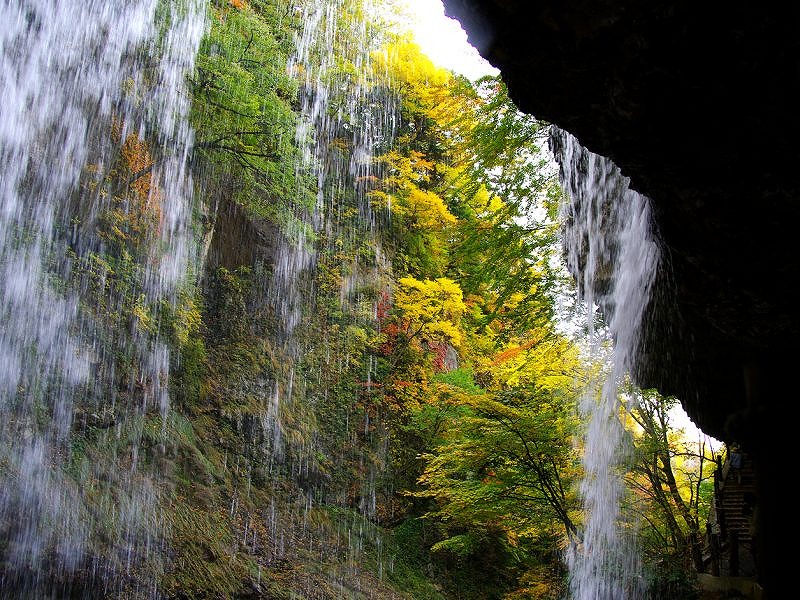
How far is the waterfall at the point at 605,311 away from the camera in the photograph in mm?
5207

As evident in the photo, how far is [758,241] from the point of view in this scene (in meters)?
3.02

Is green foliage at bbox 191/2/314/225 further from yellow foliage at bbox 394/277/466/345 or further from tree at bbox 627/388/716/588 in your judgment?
tree at bbox 627/388/716/588

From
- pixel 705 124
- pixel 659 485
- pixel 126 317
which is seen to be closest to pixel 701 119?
pixel 705 124

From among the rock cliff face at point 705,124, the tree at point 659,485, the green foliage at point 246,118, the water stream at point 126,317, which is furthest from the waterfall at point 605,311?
the green foliage at point 246,118

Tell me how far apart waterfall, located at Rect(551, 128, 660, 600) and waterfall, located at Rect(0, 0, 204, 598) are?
255 inches

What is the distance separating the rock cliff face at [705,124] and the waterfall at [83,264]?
7.82 metres

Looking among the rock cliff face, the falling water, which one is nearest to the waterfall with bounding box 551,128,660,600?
the rock cliff face

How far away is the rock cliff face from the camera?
246 centimetres

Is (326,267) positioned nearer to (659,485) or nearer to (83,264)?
(83,264)

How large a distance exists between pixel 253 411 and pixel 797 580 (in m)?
10.9

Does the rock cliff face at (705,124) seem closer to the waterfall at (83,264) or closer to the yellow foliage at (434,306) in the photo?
the waterfall at (83,264)

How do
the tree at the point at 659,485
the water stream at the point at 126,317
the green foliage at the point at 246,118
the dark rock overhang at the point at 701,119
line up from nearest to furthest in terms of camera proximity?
1. the dark rock overhang at the point at 701,119
2. the water stream at the point at 126,317
3. the tree at the point at 659,485
4. the green foliage at the point at 246,118

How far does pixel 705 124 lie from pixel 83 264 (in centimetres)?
986

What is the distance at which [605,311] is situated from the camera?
6.33m
